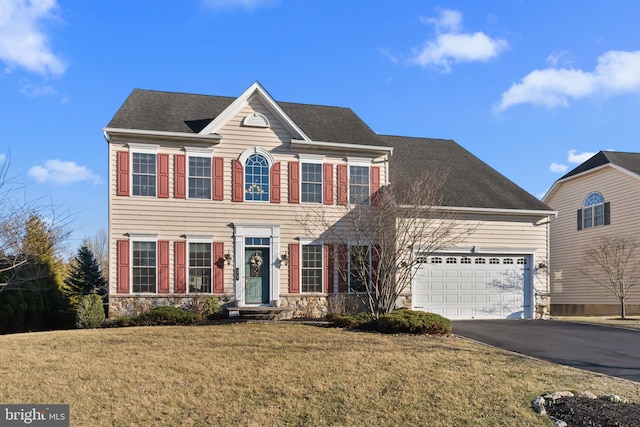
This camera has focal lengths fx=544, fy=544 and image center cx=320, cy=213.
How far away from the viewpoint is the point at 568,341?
13.4 metres

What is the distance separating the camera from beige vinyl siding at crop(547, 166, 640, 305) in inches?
924

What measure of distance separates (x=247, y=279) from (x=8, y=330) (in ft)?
28.0

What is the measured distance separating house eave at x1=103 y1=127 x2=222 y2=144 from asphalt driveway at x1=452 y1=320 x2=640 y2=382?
952 cm

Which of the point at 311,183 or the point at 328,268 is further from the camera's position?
the point at 311,183

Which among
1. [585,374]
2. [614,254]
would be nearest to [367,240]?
[585,374]

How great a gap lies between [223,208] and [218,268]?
6.39 feet

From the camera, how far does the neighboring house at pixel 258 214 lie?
17.0m

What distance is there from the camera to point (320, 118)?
803 inches

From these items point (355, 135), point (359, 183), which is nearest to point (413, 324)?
point (359, 183)

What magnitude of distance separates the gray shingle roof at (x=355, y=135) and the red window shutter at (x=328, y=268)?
375cm

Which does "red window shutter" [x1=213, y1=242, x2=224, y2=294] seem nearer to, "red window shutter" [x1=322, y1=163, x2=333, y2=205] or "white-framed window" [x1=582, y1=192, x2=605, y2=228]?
"red window shutter" [x1=322, y1=163, x2=333, y2=205]

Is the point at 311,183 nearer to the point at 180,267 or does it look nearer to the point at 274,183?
the point at 274,183

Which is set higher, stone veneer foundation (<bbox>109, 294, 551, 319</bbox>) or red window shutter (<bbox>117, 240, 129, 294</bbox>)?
red window shutter (<bbox>117, 240, 129, 294</bbox>)

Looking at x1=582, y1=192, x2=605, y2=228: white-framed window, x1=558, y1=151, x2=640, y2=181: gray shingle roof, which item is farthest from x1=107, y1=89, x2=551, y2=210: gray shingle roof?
x1=582, y1=192, x2=605, y2=228: white-framed window
